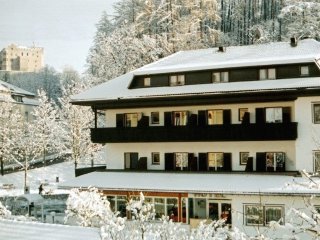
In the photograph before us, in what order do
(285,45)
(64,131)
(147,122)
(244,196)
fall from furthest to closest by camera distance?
(64,131), (285,45), (147,122), (244,196)

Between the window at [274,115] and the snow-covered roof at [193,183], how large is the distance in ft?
10.0

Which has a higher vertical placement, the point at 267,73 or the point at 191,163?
the point at 267,73

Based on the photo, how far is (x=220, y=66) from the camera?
2992cm

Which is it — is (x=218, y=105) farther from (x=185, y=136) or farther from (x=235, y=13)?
(x=235, y=13)

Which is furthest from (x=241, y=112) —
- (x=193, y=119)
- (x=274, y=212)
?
(x=274, y=212)

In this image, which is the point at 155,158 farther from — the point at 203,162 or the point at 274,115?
the point at 274,115

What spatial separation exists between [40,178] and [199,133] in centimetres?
2552

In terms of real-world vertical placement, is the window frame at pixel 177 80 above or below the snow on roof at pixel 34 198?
above

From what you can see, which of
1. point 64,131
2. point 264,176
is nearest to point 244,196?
point 264,176

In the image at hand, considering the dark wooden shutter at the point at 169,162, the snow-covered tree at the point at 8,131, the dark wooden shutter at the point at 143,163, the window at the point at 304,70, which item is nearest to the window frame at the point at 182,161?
the dark wooden shutter at the point at 169,162

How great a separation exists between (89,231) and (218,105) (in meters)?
19.8

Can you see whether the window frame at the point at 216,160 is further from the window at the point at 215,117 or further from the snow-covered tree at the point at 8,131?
the snow-covered tree at the point at 8,131

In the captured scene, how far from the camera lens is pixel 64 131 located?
5134 centimetres

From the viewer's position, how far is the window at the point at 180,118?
99.6ft
